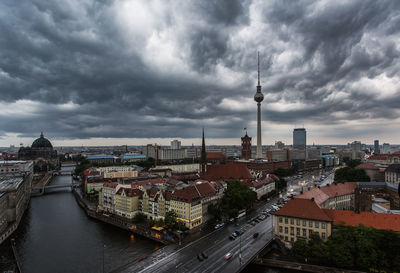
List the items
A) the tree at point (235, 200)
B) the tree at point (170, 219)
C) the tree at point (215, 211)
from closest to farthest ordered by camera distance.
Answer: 1. the tree at point (170, 219)
2. the tree at point (215, 211)
3. the tree at point (235, 200)

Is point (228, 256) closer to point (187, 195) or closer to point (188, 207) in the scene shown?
point (188, 207)

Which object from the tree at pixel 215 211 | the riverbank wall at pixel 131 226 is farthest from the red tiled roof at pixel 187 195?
the riverbank wall at pixel 131 226

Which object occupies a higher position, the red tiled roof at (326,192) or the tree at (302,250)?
the red tiled roof at (326,192)

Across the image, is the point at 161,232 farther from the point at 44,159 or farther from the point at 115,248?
the point at 44,159

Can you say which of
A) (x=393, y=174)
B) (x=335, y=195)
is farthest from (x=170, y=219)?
(x=393, y=174)

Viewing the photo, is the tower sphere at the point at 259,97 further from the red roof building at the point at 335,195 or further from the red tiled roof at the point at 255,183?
the red roof building at the point at 335,195

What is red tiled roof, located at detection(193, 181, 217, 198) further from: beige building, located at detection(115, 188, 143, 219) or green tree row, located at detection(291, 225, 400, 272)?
green tree row, located at detection(291, 225, 400, 272)

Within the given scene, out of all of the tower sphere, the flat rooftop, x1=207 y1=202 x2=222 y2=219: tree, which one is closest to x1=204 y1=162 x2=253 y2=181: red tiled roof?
x1=207 y1=202 x2=222 y2=219: tree
